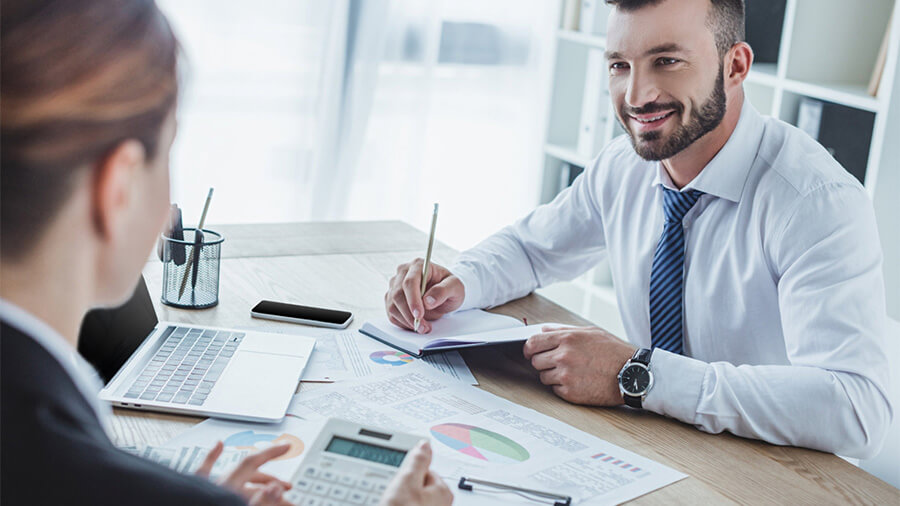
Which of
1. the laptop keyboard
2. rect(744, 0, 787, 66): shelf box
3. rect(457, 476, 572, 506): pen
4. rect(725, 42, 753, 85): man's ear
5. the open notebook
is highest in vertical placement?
rect(744, 0, 787, 66): shelf box

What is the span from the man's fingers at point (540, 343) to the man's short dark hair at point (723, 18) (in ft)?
1.99

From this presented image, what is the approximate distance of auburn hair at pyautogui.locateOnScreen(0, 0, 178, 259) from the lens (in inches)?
23.0

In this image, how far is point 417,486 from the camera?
870mm

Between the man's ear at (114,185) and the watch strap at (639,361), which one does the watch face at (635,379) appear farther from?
the man's ear at (114,185)

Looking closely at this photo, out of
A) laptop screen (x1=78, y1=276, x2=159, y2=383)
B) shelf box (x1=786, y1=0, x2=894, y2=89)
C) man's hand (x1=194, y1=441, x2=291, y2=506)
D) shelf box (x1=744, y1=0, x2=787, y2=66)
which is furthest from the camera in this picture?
shelf box (x1=744, y1=0, x2=787, y2=66)

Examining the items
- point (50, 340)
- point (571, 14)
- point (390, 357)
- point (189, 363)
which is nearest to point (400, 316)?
point (390, 357)

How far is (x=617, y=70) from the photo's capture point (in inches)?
64.0

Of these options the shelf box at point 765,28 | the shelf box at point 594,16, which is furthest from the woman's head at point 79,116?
the shelf box at point 594,16

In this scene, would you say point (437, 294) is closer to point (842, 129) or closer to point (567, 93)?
point (842, 129)

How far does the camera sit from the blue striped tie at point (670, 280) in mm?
1555

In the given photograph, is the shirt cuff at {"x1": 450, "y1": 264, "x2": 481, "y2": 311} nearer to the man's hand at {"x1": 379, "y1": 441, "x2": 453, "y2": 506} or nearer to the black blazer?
the man's hand at {"x1": 379, "y1": 441, "x2": 453, "y2": 506}

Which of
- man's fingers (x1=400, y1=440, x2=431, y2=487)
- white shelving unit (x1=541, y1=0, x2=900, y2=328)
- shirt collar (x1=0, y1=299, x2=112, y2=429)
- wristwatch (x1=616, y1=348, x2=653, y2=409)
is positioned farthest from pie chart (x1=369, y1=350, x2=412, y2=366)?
white shelving unit (x1=541, y1=0, x2=900, y2=328)

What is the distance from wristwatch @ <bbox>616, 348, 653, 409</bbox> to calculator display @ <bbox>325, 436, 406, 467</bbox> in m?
0.42

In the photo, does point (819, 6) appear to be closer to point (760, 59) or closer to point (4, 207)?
point (760, 59)
